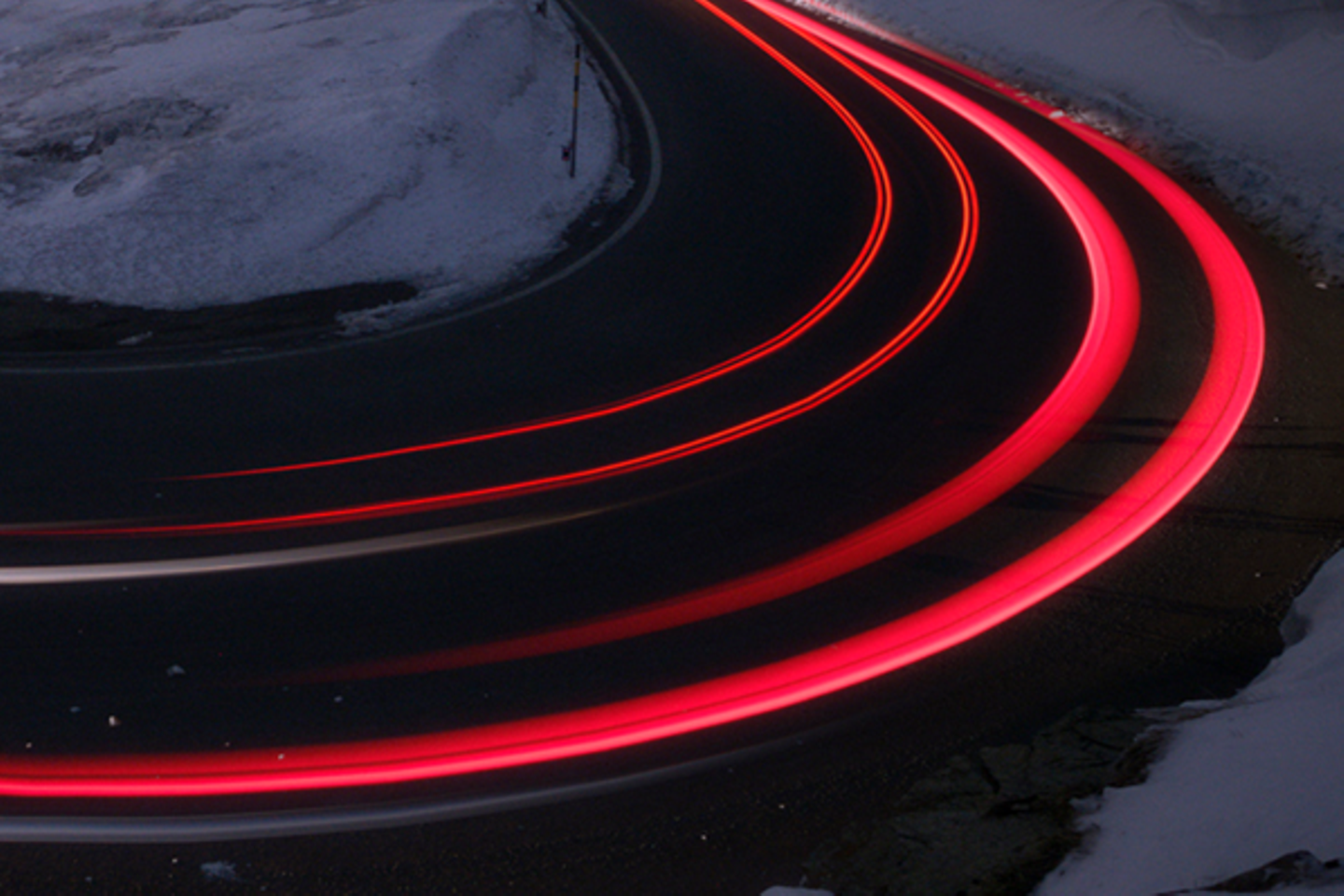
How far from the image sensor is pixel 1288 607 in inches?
290

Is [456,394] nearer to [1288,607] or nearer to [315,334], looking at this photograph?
[315,334]

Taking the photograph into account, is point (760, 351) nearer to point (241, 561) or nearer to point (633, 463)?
point (633, 463)

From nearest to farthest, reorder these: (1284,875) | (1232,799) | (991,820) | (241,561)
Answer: (1284,875) < (1232,799) < (991,820) < (241,561)

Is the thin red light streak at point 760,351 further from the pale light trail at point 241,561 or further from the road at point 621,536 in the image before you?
the pale light trail at point 241,561

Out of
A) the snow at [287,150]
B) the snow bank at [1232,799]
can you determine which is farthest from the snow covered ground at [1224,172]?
the snow at [287,150]

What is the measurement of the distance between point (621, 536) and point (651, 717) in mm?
2017

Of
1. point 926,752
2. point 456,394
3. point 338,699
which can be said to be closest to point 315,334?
point 456,394

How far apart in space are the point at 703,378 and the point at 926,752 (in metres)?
5.17

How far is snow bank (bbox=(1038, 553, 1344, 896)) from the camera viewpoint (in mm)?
4430

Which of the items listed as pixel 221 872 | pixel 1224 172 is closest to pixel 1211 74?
pixel 1224 172

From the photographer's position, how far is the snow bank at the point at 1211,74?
1555cm

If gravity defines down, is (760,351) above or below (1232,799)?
above

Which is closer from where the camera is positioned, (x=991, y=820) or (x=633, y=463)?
(x=991, y=820)

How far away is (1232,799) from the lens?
4914 mm
